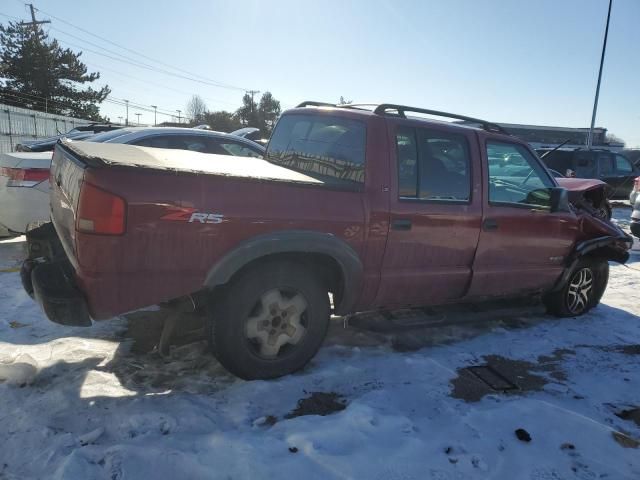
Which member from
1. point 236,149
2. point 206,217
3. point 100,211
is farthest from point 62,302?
point 236,149

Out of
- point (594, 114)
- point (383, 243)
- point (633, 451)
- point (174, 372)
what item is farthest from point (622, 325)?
point (594, 114)

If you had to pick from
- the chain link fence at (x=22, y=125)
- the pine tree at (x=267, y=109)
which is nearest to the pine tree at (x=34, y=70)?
the chain link fence at (x=22, y=125)

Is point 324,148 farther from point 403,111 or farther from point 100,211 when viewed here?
point 100,211

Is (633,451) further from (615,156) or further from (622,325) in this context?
(615,156)

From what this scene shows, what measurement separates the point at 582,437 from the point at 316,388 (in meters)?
1.62

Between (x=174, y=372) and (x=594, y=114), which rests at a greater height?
(x=594, y=114)

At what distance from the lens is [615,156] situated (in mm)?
15008

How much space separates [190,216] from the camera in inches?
108

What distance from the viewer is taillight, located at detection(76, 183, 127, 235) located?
2.57 m

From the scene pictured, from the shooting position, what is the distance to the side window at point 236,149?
6.79m

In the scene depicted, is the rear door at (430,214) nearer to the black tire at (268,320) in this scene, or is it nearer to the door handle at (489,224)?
the door handle at (489,224)

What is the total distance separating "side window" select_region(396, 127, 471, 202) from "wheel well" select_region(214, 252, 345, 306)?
737mm

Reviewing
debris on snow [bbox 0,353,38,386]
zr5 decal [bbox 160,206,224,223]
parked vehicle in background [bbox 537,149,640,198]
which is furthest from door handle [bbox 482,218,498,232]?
parked vehicle in background [bbox 537,149,640,198]

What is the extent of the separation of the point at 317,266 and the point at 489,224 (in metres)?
1.56
